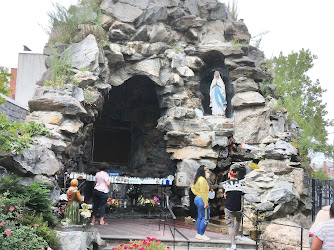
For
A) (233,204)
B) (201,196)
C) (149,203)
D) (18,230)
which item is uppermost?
(201,196)

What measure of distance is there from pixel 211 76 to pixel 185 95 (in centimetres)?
197

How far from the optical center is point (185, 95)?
14492 millimetres

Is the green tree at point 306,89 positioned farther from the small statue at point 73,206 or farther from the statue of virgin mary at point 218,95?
the small statue at point 73,206

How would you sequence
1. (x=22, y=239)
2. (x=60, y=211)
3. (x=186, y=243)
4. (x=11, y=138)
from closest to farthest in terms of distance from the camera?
(x=22, y=239) < (x=11, y=138) < (x=60, y=211) < (x=186, y=243)

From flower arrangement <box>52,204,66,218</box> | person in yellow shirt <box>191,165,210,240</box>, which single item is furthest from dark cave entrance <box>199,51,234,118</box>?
flower arrangement <box>52,204,66,218</box>

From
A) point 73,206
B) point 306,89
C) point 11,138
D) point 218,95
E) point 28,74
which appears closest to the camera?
point 11,138

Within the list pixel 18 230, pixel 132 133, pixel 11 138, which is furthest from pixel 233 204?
pixel 132 133

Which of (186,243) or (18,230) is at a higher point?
(18,230)

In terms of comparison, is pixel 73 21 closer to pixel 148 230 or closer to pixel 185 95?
pixel 185 95

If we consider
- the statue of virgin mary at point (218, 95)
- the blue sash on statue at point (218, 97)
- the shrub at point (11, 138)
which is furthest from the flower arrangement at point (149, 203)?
the shrub at point (11, 138)

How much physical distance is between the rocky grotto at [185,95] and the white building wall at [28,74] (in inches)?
140

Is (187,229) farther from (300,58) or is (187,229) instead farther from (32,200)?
(300,58)

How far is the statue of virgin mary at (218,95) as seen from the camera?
14453 millimetres

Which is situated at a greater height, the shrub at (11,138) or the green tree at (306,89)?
the green tree at (306,89)
